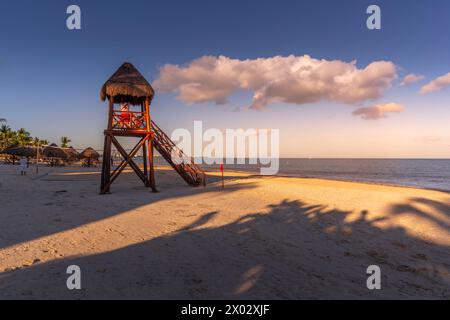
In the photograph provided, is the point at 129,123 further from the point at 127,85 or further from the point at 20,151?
the point at 20,151

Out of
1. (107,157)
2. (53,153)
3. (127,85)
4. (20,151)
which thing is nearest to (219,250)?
(107,157)

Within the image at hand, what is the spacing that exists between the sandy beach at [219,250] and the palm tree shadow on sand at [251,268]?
2cm

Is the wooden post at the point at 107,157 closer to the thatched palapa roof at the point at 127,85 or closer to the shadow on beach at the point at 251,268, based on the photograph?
the thatched palapa roof at the point at 127,85

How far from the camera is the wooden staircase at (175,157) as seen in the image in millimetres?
16375

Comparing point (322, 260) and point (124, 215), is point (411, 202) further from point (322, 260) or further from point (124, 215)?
point (124, 215)

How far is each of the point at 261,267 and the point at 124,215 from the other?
19.8 feet

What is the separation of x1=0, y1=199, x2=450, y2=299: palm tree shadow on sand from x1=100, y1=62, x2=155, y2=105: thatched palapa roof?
10.3m

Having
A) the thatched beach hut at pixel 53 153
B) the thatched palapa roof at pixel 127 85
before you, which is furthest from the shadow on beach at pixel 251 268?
the thatched beach hut at pixel 53 153

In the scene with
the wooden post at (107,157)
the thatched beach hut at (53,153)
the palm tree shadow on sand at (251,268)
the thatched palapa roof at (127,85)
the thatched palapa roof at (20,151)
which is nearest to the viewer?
the palm tree shadow on sand at (251,268)

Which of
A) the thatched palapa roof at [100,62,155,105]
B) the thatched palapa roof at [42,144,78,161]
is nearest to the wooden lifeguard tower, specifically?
the thatched palapa roof at [100,62,155,105]

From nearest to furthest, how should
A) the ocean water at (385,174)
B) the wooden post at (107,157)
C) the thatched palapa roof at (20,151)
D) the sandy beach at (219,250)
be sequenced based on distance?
1. the sandy beach at (219,250)
2. the wooden post at (107,157)
3. the ocean water at (385,174)
4. the thatched palapa roof at (20,151)

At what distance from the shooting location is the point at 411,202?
532 inches

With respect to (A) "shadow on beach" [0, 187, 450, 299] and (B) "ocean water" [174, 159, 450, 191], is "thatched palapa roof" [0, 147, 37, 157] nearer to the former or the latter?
(B) "ocean water" [174, 159, 450, 191]
